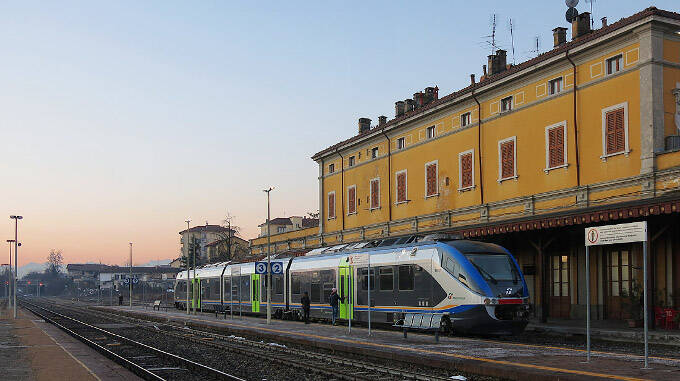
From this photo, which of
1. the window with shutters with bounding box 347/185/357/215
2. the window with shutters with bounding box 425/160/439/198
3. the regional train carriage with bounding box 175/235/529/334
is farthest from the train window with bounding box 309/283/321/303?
the window with shutters with bounding box 347/185/357/215

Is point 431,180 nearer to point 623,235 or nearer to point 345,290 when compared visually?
point 345,290

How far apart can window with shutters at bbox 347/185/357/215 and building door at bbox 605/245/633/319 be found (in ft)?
80.0

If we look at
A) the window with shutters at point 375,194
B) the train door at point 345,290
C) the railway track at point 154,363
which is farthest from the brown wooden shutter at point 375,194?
the railway track at point 154,363

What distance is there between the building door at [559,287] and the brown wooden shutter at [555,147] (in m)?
4.01

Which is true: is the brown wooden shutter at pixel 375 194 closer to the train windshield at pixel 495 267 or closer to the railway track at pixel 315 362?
the railway track at pixel 315 362

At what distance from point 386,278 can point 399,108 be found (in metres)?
26.5

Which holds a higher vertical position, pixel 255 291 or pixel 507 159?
pixel 507 159

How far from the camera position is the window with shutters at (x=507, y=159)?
119 feet

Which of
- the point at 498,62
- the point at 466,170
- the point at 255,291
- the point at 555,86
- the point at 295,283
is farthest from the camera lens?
the point at 255,291

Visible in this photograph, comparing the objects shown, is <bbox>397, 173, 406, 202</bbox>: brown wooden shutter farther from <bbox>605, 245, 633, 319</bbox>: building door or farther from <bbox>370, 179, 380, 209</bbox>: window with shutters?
<bbox>605, 245, 633, 319</bbox>: building door

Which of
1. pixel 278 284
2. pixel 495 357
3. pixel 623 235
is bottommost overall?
pixel 495 357

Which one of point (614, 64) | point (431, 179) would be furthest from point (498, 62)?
point (614, 64)

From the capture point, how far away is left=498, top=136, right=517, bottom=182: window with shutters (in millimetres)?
36188

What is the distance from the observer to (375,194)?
50.0 metres
